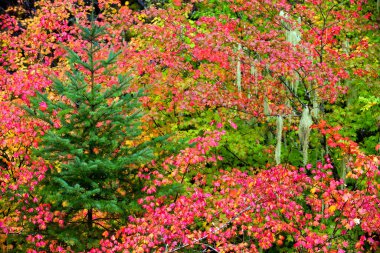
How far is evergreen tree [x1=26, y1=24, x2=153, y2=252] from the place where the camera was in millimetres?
8930

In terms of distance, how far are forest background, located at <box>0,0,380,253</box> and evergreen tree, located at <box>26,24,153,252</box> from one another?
37 mm

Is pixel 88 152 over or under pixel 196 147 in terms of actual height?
over

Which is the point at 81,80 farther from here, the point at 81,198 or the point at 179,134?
the point at 179,134

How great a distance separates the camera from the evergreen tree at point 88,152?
8930 millimetres

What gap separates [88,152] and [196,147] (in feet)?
10.1

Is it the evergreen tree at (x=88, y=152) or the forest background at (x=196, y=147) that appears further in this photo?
the forest background at (x=196, y=147)

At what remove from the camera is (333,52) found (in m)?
13.3

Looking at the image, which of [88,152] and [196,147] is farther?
[196,147]

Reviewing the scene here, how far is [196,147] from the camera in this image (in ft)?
37.1

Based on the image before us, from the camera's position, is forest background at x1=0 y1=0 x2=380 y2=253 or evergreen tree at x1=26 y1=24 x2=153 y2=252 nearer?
evergreen tree at x1=26 y1=24 x2=153 y2=252

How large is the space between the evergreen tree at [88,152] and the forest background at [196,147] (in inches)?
1.5

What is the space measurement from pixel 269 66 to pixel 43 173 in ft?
Result: 23.3

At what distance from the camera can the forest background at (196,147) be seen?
9414 mm

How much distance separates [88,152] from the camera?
9602 mm
